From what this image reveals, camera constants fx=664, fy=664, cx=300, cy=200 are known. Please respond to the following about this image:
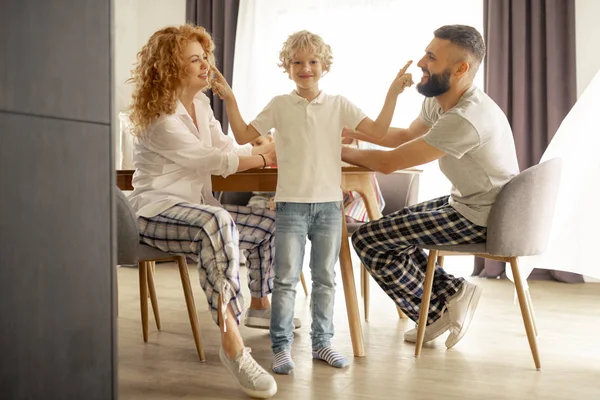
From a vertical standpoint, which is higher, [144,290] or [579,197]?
[579,197]

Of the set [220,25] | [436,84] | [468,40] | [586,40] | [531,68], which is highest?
[220,25]

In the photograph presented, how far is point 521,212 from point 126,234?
1.30 metres

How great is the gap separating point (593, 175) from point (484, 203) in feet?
5.42

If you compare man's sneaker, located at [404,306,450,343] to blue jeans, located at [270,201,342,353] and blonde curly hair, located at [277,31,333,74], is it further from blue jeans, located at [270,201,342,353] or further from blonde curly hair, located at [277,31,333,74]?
blonde curly hair, located at [277,31,333,74]

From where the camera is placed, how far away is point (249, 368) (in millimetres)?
1966

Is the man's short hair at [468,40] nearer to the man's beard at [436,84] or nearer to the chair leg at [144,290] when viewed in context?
the man's beard at [436,84]

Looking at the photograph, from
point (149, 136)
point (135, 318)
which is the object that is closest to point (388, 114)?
point (149, 136)

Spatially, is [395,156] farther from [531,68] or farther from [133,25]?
[133,25]

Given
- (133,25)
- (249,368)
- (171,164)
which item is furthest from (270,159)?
(133,25)

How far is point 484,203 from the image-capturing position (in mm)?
2270

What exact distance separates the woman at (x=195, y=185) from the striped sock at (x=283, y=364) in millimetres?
194

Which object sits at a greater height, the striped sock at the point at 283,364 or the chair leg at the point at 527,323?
the chair leg at the point at 527,323

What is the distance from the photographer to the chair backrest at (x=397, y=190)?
3480 mm

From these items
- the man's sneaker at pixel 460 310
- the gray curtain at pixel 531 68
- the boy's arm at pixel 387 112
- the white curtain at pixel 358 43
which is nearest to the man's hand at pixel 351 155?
the boy's arm at pixel 387 112
